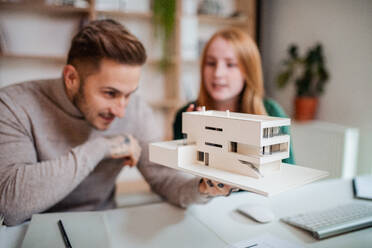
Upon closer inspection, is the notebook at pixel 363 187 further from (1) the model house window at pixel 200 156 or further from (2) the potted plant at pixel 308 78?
(2) the potted plant at pixel 308 78

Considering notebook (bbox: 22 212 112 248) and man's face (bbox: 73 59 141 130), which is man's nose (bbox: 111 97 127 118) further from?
notebook (bbox: 22 212 112 248)

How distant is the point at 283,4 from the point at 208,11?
694 millimetres

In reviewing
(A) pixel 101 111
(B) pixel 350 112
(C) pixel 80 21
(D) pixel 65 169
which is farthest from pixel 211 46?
(C) pixel 80 21

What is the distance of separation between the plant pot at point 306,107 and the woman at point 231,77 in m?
1.34

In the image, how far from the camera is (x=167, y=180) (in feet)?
3.88

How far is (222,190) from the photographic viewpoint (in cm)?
91

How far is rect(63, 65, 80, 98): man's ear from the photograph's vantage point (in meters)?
1.06

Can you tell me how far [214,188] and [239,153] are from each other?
256mm

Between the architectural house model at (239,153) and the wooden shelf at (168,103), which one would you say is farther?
the wooden shelf at (168,103)

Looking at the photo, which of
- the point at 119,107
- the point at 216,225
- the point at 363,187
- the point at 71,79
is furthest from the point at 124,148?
the point at 363,187

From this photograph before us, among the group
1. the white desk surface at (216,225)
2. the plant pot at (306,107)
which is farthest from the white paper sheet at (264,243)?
the plant pot at (306,107)

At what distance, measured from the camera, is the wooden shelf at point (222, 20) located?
2.96 m

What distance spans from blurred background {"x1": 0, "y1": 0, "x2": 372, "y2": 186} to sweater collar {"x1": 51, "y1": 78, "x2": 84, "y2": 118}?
1374mm

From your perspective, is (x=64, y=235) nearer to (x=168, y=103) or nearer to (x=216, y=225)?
(x=216, y=225)
